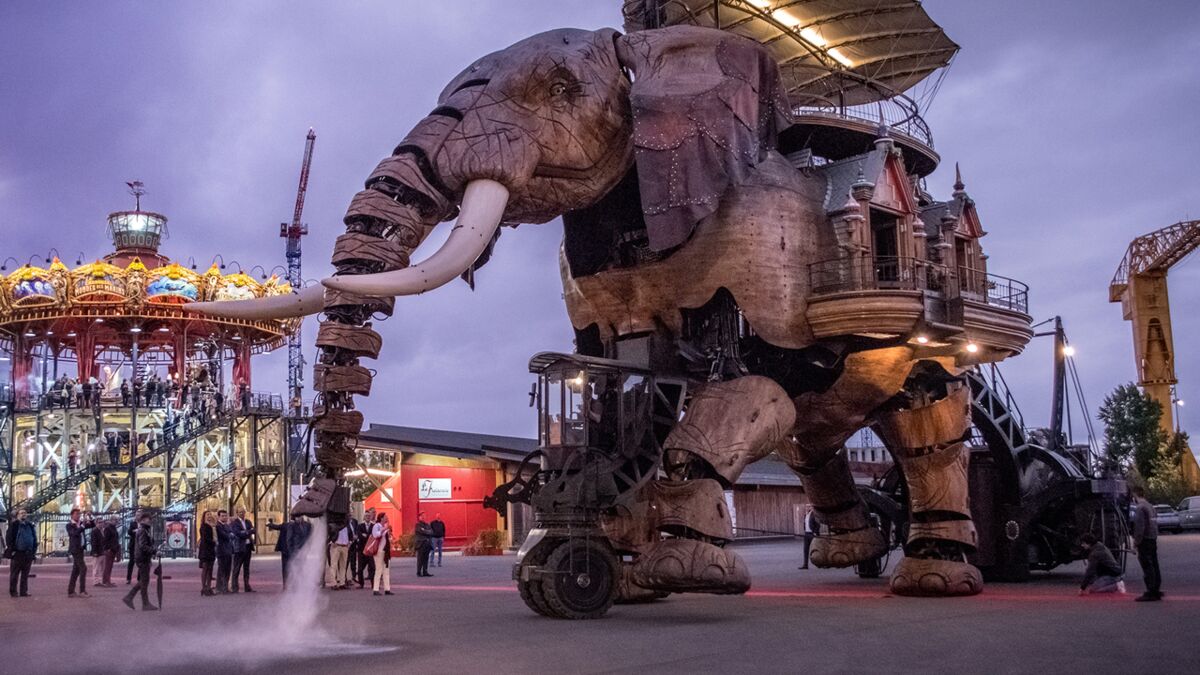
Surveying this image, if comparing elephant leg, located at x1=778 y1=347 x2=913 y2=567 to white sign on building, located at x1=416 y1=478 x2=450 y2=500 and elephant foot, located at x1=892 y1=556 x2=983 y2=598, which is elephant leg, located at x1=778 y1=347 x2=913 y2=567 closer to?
elephant foot, located at x1=892 y1=556 x2=983 y2=598

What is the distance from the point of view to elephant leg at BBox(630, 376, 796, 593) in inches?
442

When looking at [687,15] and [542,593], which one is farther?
[687,15]

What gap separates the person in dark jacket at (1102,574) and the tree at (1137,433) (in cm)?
3562

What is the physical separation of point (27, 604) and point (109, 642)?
6.97m

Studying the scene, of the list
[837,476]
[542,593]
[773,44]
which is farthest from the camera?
[773,44]

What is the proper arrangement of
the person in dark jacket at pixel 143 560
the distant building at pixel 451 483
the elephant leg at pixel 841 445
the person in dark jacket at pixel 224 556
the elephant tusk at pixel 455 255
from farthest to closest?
the distant building at pixel 451 483 < the person in dark jacket at pixel 224 556 < the person in dark jacket at pixel 143 560 < the elephant leg at pixel 841 445 < the elephant tusk at pixel 455 255

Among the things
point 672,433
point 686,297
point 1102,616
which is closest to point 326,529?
point 672,433

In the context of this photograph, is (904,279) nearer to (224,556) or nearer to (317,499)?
(317,499)

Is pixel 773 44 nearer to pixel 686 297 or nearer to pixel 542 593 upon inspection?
pixel 686 297

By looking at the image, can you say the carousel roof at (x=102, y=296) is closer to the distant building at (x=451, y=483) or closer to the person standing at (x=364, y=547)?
the distant building at (x=451, y=483)

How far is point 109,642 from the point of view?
10.7m

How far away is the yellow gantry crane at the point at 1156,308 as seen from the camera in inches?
2137

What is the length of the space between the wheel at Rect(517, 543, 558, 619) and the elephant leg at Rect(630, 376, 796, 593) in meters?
0.92

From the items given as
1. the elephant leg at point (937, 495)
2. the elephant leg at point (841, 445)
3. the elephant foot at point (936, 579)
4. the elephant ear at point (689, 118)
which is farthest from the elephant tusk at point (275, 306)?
the elephant foot at point (936, 579)
